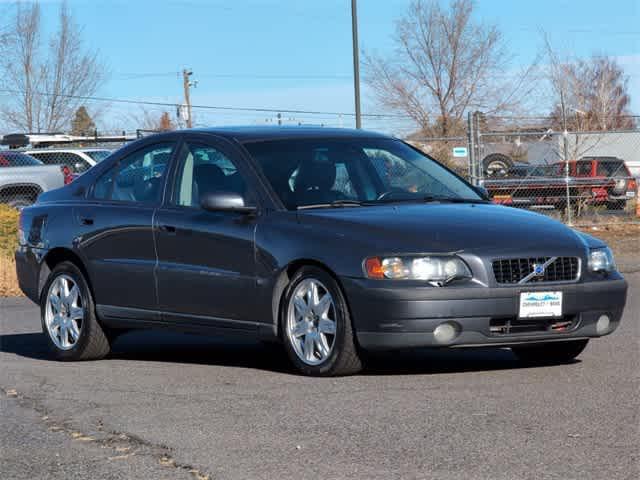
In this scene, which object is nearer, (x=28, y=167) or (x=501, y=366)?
(x=501, y=366)

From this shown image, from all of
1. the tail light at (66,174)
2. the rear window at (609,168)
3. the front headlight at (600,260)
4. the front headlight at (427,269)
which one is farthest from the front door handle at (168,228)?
the rear window at (609,168)

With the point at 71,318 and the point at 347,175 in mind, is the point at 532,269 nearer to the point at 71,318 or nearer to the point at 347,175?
the point at 347,175

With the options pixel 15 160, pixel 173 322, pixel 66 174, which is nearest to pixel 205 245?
pixel 173 322

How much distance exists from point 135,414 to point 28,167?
19.6 meters

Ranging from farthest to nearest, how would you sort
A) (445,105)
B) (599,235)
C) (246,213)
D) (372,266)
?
1. (445,105)
2. (599,235)
3. (246,213)
4. (372,266)

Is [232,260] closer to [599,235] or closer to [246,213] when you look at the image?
[246,213]

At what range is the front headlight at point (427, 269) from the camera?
752 cm

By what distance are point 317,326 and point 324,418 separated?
1.45 metres

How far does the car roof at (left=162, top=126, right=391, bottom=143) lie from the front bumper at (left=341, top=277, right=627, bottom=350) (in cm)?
160

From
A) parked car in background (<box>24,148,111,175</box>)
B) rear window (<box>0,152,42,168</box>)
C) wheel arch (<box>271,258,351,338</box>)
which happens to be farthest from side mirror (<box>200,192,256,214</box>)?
parked car in background (<box>24,148,111,175</box>)

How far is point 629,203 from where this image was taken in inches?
1258

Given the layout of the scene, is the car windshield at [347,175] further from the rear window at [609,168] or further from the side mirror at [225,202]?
the rear window at [609,168]

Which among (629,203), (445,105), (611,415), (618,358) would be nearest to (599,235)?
(629,203)

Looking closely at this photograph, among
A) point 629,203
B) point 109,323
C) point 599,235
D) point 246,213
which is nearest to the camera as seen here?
point 246,213
